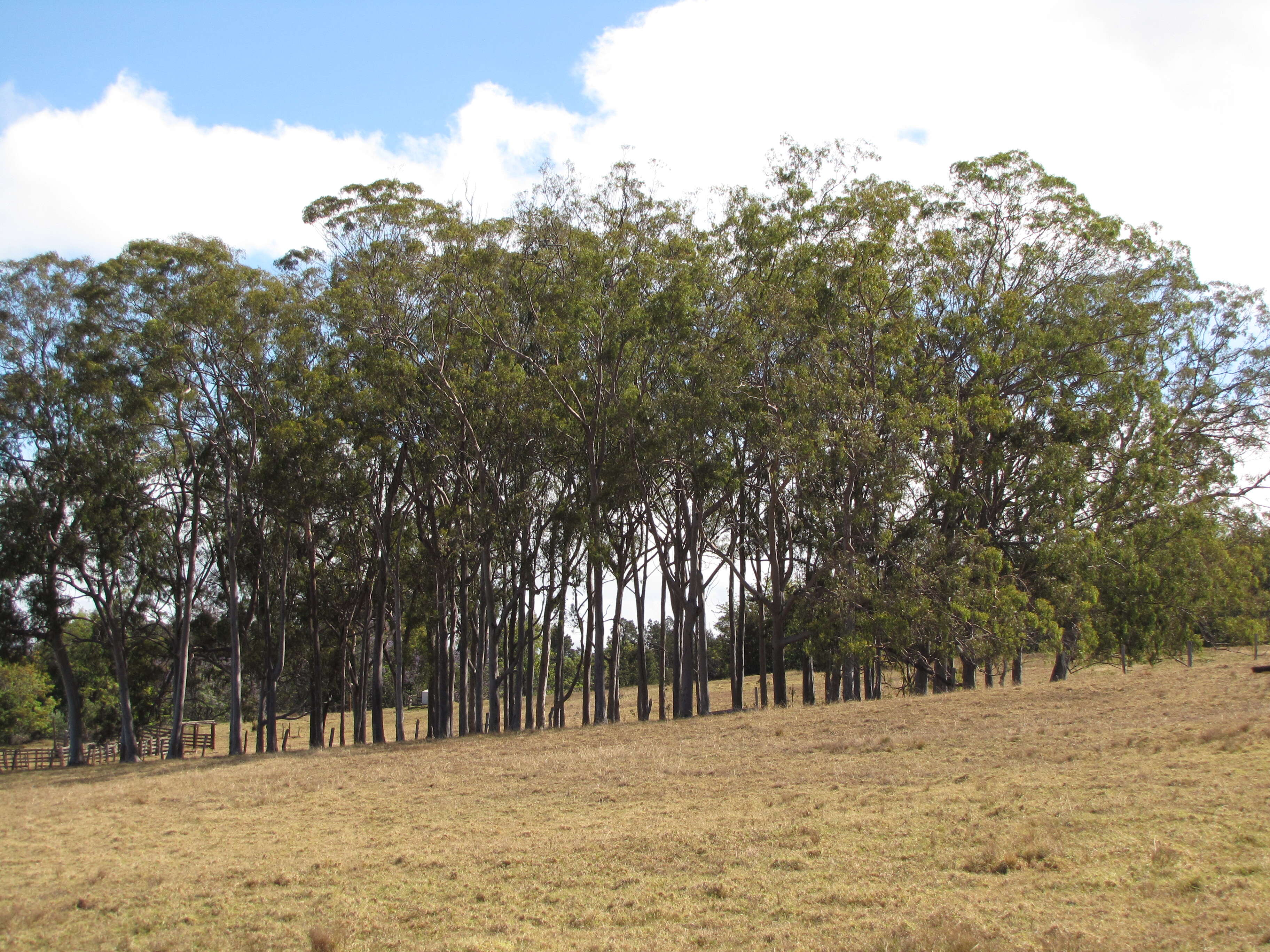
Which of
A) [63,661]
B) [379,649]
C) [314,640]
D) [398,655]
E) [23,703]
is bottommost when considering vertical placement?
[23,703]

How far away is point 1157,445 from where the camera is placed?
29750 mm

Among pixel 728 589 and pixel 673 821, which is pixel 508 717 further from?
pixel 673 821

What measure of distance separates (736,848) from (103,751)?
47240 mm

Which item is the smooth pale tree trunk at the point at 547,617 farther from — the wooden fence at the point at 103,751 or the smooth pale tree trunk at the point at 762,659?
the wooden fence at the point at 103,751

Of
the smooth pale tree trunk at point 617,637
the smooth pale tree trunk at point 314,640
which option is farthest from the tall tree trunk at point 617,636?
the smooth pale tree trunk at point 314,640

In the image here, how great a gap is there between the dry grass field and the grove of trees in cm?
783

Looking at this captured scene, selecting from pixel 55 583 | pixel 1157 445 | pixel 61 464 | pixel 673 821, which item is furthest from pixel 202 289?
pixel 1157 445

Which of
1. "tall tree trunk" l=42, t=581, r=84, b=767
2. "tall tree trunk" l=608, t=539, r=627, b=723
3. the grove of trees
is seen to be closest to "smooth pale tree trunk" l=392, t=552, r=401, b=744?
the grove of trees

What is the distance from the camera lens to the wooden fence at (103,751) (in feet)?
141

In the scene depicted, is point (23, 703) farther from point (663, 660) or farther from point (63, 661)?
point (663, 660)

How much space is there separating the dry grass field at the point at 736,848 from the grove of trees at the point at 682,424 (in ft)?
25.7

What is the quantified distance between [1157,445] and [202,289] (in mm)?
28526

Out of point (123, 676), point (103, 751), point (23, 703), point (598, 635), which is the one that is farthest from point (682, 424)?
point (23, 703)

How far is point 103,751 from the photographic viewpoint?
4878cm
